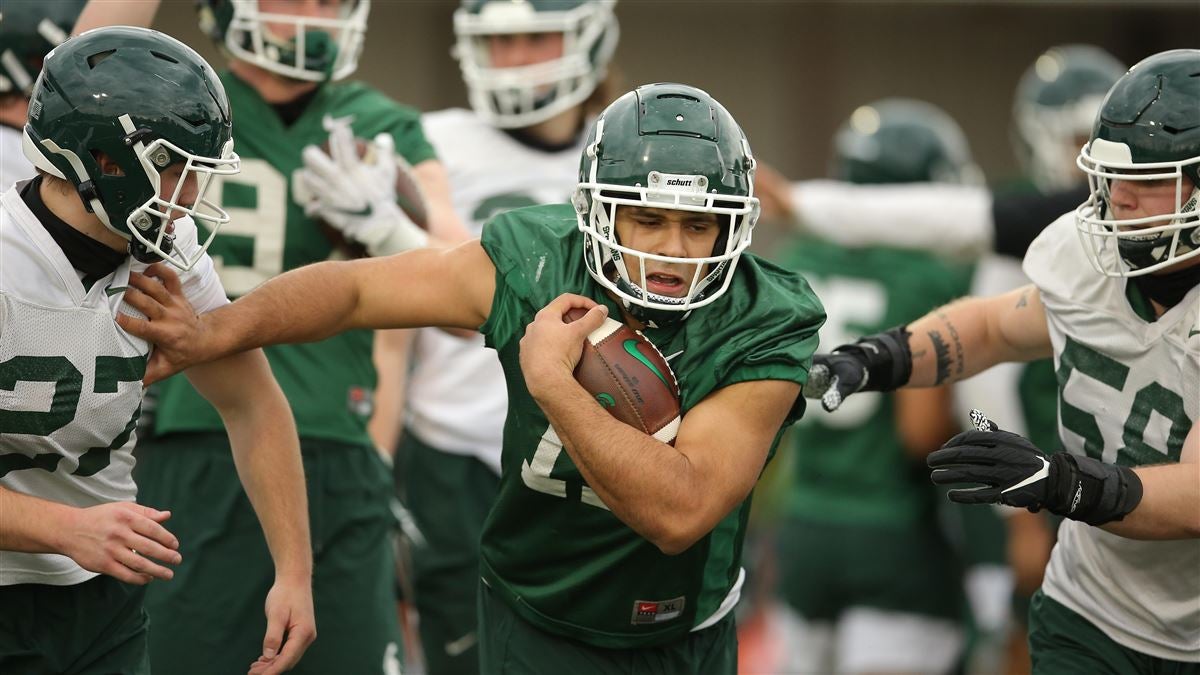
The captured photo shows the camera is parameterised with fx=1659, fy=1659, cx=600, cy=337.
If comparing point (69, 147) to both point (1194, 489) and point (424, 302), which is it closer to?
point (424, 302)

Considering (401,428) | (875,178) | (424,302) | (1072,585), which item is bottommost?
(401,428)

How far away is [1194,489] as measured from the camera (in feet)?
11.2

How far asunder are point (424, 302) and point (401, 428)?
8.84ft

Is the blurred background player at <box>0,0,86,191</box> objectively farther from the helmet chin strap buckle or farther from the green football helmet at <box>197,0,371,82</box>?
the helmet chin strap buckle

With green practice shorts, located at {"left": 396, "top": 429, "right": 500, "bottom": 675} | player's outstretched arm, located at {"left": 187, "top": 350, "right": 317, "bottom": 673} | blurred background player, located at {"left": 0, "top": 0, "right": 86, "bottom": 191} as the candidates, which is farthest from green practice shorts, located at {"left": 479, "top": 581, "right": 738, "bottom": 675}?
green practice shorts, located at {"left": 396, "top": 429, "right": 500, "bottom": 675}

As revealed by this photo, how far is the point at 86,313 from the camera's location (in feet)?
10.5

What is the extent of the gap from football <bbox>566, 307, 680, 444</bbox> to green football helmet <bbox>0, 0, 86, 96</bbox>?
60.3 inches

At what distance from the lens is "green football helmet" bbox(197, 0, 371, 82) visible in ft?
14.5

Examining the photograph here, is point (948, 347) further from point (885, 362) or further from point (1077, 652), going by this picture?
point (1077, 652)

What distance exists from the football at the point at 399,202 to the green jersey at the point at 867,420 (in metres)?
2.65

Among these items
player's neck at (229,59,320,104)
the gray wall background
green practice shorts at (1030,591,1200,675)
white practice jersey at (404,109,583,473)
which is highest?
player's neck at (229,59,320,104)

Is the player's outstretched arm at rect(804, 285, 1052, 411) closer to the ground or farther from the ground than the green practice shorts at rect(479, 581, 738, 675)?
farther from the ground

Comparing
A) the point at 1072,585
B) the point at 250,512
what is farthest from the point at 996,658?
the point at 250,512

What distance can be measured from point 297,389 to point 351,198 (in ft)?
1.75
